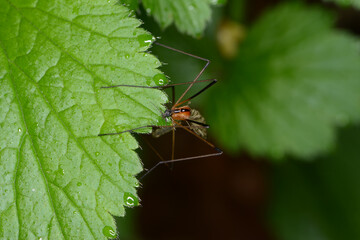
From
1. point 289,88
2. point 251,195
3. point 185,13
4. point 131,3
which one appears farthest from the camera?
point 251,195

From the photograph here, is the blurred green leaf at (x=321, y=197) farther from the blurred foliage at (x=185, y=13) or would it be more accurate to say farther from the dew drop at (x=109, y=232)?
the dew drop at (x=109, y=232)

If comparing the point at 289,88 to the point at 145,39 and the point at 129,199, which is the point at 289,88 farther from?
the point at 129,199

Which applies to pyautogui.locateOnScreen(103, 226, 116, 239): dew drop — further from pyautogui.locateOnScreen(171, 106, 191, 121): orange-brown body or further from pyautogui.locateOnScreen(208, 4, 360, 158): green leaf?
pyautogui.locateOnScreen(208, 4, 360, 158): green leaf

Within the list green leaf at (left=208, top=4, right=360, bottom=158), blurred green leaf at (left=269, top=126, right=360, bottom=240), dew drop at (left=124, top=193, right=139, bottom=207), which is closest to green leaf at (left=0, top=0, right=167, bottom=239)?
dew drop at (left=124, top=193, right=139, bottom=207)

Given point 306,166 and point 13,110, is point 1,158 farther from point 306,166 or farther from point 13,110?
point 306,166

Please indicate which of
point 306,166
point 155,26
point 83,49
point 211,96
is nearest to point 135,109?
point 83,49

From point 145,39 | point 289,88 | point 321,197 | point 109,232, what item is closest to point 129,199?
point 109,232
